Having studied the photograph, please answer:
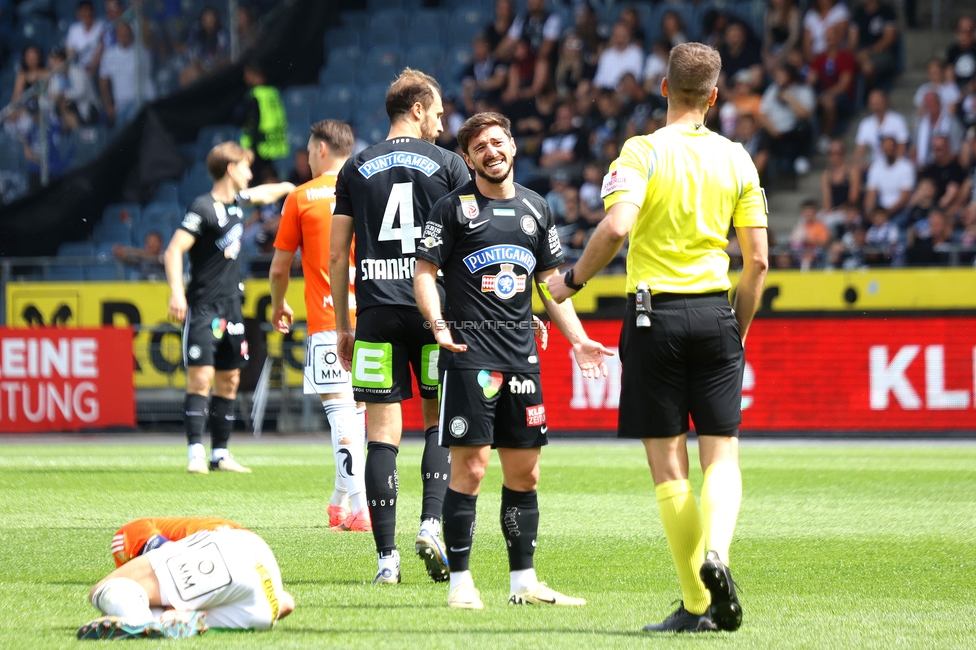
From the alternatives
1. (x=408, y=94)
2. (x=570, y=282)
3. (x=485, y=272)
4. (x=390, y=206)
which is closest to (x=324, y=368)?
(x=390, y=206)

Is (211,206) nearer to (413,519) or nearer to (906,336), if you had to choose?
(413,519)

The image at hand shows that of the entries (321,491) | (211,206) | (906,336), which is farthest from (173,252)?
(906,336)

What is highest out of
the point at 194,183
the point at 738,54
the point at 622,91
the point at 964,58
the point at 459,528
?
the point at 738,54

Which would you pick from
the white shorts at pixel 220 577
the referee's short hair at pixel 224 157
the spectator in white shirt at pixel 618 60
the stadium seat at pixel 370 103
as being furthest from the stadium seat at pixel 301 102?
the white shorts at pixel 220 577

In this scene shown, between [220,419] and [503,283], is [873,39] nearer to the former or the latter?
[220,419]

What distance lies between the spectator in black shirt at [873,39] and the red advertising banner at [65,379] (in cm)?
1152

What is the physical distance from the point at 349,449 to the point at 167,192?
53.7ft

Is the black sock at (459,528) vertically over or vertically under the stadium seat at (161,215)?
under

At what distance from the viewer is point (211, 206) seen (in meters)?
10.9

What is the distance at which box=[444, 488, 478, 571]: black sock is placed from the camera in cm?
532

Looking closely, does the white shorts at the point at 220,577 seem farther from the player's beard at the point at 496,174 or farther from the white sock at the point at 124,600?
the player's beard at the point at 496,174

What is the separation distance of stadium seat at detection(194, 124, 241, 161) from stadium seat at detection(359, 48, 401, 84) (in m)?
2.49

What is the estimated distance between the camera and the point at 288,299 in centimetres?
1706

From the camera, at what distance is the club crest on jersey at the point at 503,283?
17.7ft
